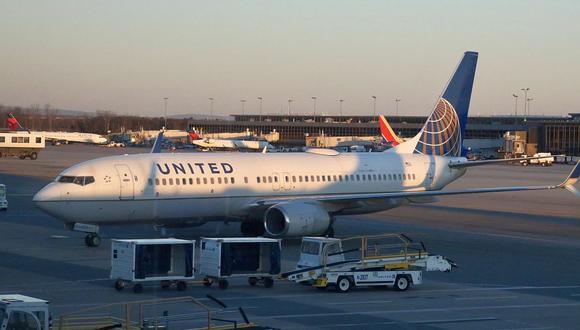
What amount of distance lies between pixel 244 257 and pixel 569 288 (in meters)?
9.02

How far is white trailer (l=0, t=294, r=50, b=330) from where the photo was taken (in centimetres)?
1750

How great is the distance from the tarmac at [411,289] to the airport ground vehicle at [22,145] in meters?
61.6

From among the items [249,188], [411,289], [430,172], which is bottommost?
[411,289]

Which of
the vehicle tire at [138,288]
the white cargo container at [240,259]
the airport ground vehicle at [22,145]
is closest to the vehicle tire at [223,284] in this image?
the white cargo container at [240,259]

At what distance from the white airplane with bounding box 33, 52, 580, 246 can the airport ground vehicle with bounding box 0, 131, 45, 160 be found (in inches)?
2961

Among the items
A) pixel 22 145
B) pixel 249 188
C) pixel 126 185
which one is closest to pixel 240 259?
pixel 126 185

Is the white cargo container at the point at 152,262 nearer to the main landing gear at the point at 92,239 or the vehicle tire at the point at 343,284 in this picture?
the vehicle tire at the point at 343,284

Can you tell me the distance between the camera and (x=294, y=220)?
3631 cm

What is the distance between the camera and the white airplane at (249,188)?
116ft

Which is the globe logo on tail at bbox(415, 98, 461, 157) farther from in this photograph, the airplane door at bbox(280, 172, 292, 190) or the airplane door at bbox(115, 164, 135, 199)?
the airplane door at bbox(115, 164, 135, 199)

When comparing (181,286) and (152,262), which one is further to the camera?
(152,262)

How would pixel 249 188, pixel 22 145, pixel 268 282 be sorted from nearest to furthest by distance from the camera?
1. pixel 268 282
2. pixel 249 188
3. pixel 22 145

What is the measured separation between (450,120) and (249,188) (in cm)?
1276

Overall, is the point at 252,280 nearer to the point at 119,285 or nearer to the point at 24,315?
the point at 119,285
